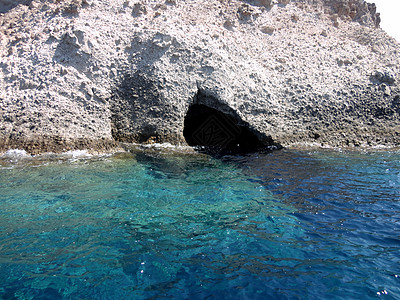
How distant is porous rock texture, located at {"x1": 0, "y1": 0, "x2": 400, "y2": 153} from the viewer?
10.8 metres

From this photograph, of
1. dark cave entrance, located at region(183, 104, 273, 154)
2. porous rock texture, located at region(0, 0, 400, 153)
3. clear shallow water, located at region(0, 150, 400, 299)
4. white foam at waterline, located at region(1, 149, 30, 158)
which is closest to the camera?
clear shallow water, located at region(0, 150, 400, 299)

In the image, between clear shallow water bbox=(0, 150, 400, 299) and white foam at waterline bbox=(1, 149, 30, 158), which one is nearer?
clear shallow water bbox=(0, 150, 400, 299)

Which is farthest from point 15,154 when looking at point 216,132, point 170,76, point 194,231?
point 216,132

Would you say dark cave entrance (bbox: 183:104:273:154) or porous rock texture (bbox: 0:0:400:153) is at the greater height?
porous rock texture (bbox: 0:0:400:153)

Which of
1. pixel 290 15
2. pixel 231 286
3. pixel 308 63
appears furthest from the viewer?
pixel 290 15

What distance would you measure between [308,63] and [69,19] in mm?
10909

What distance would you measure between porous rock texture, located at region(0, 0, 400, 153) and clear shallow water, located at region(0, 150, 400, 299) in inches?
80.0

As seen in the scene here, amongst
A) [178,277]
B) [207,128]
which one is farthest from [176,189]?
[207,128]

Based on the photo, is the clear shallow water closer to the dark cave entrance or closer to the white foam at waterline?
the white foam at waterline

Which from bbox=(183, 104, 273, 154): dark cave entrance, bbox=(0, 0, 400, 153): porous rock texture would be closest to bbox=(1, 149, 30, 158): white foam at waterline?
bbox=(0, 0, 400, 153): porous rock texture

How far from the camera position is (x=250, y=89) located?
1226 cm

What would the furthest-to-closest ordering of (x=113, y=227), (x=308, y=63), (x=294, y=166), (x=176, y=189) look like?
(x=308, y=63) → (x=294, y=166) → (x=176, y=189) → (x=113, y=227)

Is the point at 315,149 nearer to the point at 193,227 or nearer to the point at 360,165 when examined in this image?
the point at 360,165

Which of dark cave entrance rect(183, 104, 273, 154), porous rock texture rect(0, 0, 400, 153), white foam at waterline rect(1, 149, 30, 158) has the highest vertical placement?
porous rock texture rect(0, 0, 400, 153)
